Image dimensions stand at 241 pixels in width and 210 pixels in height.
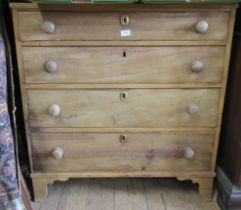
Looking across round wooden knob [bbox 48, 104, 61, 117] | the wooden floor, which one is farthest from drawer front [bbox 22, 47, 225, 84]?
the wooden floor

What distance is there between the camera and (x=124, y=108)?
1.15m

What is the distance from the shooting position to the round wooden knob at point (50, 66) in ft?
3.45

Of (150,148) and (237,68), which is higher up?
(237,68)

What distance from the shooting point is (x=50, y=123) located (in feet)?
3.80

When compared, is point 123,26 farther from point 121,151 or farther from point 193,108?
point 121,151

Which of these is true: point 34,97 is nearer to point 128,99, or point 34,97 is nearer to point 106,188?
point 128,99

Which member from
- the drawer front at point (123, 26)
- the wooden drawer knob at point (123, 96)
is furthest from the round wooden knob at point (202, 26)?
the wooden drawer knob at point (123, 96)

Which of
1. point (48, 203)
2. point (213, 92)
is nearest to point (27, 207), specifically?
point (48, 203)

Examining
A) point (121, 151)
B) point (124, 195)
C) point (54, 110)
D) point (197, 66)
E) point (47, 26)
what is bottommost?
point (124, 195)

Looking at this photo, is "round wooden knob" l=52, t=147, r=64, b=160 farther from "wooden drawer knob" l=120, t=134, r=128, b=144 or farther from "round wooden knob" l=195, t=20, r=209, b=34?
"round wooden knob" l=195, t=20, r=209, b=34

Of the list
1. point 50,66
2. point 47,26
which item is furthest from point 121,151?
point 47,26

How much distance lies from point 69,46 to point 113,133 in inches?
16.4

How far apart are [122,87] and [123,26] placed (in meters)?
0.24

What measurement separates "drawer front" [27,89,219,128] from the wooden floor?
15.4 inches
